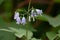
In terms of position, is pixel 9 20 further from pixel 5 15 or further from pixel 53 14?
pixel 53 14

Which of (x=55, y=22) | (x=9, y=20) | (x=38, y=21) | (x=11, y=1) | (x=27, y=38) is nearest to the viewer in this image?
(x=27, y=38)

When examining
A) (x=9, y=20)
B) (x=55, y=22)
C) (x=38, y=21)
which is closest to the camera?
(x=55, y=22)

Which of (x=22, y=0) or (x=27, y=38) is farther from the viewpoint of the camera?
(x=22, y=0)

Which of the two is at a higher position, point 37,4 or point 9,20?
point 37,4

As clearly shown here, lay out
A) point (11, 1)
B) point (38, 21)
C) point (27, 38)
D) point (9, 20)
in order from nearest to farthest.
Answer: point (27, 38)
point (38, 21)
point (9, 20)
point (11, 1)

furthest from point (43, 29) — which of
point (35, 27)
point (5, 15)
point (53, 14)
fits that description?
point (5, 15)

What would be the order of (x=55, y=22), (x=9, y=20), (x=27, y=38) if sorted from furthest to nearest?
1. (x=9, y=20)
2. (x=55, y=22)
3. (x=27, y=38)

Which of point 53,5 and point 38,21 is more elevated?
point 53,5

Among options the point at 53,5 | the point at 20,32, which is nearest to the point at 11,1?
the point at 53,5

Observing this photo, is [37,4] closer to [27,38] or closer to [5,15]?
[5,15]
